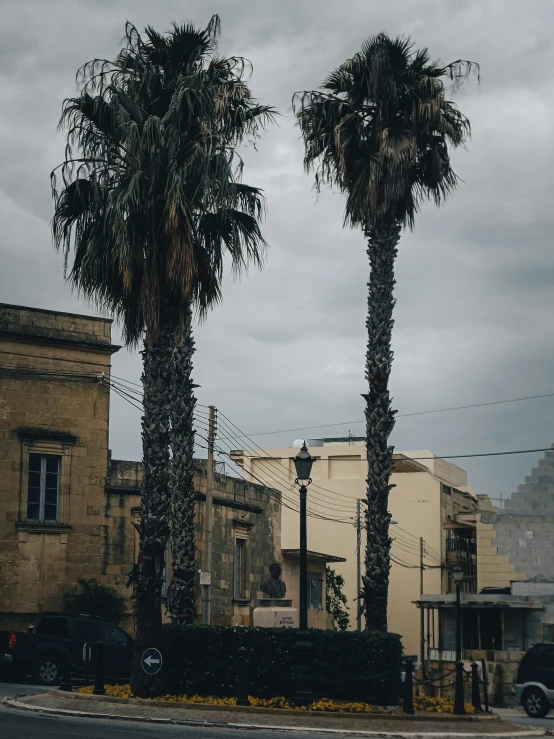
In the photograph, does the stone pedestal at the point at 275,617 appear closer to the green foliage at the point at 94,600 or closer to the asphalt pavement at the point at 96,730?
the asphalt pavement at the point at 96,730

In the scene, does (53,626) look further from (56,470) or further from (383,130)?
(383,130)

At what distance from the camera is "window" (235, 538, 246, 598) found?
3818 centimetres

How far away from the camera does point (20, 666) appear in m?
25.8

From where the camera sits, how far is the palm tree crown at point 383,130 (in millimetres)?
23828

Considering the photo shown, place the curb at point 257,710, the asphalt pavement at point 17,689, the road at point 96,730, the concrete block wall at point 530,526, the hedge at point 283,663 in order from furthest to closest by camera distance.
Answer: the concrete block wall at point 530,526, the asphalt pavement at point 17,689, the hedge at point 283,663, the curb at point 257,710, the road at point 96,730

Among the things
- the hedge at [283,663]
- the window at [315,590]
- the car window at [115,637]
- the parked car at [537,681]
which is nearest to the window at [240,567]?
the window at [315,590]

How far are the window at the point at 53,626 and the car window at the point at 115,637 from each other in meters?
1.03

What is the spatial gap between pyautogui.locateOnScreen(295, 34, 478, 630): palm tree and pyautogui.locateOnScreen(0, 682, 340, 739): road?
6575mm

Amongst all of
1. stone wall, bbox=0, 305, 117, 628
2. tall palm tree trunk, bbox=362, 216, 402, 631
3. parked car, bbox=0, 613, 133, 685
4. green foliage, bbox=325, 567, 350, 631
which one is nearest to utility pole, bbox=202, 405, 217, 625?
stone wall, bbox=0, 305, 117, 628

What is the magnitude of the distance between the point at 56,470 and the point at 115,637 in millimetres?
6785

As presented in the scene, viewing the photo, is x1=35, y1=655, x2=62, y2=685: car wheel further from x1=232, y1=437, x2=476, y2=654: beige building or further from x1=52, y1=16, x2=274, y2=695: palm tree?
x1=232, y1=437, x2=476, y2=654: beige building

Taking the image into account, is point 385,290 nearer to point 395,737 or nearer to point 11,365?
point 395,737

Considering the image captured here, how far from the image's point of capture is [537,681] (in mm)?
27688

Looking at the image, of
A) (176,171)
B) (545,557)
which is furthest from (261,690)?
(545,557)
